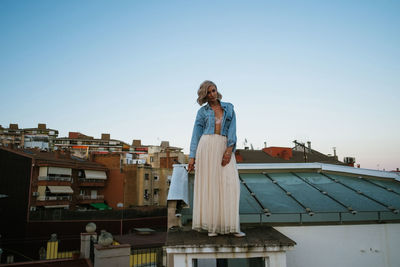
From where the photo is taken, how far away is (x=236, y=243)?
156 inches

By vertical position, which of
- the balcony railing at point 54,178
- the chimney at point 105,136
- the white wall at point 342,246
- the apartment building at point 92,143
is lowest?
the white wall at point 342,246

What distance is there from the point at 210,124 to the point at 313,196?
12.0 ft

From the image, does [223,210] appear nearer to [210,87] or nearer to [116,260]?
[210,87]

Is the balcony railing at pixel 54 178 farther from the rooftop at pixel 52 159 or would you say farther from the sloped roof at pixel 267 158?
the sloped roof at pixel 267 158

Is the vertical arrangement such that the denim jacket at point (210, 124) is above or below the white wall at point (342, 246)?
above

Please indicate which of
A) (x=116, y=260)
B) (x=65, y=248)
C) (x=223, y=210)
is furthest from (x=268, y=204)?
(x=65, y=248)

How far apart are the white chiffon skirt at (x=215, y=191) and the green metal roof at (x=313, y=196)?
1.24m

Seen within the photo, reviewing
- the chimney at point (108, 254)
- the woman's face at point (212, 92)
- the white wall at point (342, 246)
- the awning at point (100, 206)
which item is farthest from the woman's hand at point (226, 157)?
the awning at point (100, 206)

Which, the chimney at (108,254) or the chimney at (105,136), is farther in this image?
the chimney at (105,136)

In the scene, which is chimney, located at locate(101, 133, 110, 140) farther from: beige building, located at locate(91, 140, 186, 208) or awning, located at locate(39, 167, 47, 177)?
awning, located at locate(39, 167, 47, 177)

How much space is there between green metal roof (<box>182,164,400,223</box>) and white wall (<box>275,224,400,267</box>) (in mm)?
197

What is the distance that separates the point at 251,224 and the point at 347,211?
6.64ft

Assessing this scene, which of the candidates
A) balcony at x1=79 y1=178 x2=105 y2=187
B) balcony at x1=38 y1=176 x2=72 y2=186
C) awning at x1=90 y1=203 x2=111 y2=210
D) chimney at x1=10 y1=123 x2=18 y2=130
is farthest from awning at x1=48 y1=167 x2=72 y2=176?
chimney at x1=10 y1=123 x2=18 y2=130

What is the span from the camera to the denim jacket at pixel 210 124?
4.68m
